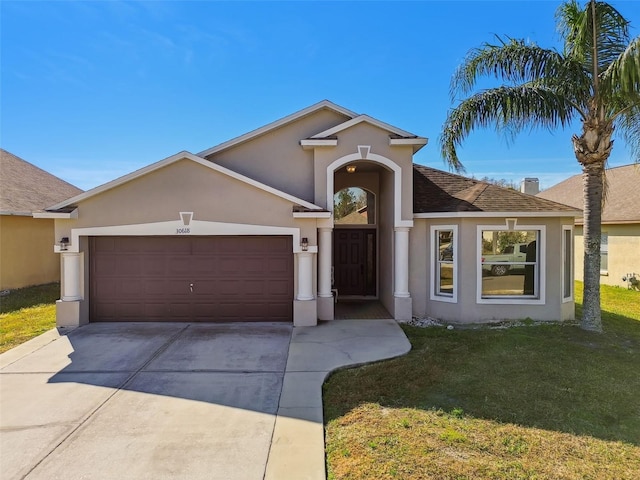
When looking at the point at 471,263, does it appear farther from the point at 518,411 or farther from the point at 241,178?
the point at 241,178

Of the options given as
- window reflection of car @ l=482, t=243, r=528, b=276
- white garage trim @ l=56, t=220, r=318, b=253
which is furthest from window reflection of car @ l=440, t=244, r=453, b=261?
white garage trim @ l=56, t=220, r=318, b=253

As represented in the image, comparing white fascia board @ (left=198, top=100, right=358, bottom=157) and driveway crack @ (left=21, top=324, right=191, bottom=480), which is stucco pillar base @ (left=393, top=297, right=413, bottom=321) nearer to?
driveway crack @ (left=21, top=324, right=191, bottom=480)

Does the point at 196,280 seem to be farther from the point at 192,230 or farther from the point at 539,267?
the point at 539,267

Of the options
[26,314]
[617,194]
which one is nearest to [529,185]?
[617,194]

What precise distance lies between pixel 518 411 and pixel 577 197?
20677mm

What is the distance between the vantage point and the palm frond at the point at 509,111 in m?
8.76

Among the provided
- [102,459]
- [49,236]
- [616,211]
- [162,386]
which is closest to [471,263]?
[162,386]

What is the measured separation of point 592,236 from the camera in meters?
9.05

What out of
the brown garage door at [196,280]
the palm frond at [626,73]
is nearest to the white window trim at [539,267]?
the palm frond at [626,73]

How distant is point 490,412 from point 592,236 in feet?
21.2

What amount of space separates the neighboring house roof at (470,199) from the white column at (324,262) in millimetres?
2790

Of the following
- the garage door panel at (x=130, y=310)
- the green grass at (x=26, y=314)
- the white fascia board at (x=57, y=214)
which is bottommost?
the green grass at (x=26, y=314)

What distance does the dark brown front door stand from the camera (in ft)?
43.3

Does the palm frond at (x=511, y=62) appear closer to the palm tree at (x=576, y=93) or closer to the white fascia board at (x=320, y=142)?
the palm tree at (x=576, y=93)
